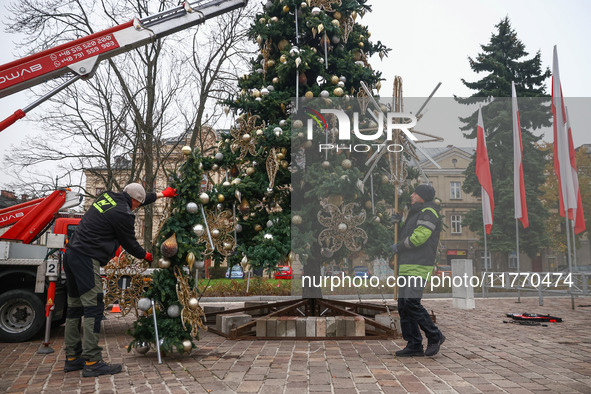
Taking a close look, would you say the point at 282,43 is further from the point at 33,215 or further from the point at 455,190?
the point at 33,215

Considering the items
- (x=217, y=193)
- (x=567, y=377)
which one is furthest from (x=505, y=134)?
(x=567, y=377)

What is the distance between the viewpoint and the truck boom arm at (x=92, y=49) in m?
6.58

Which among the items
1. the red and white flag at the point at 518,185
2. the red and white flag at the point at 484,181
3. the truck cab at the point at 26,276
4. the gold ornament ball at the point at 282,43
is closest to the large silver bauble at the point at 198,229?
the truck cab at the point at 26,276

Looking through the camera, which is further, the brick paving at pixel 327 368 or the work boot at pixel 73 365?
the work boot at pixel 73 365

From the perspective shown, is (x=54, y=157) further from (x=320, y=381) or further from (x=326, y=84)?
(x=320, y=381)

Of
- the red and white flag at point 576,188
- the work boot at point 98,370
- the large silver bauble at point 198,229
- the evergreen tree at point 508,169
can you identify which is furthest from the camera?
the evergreen tree at point 508,169

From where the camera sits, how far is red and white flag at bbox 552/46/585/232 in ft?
37.7

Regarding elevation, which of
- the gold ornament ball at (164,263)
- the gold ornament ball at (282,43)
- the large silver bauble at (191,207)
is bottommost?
the gold ornament ball at (164,263)

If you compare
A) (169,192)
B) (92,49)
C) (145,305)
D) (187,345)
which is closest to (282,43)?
(92,49)

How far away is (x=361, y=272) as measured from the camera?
881 centimetres

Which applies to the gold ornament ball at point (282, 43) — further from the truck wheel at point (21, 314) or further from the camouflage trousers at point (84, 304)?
the truck wheel at point (21, 314)

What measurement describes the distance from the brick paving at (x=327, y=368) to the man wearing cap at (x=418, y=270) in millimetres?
221

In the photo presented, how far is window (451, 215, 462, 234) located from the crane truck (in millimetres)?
6777

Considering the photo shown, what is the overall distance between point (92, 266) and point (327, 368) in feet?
8.31
